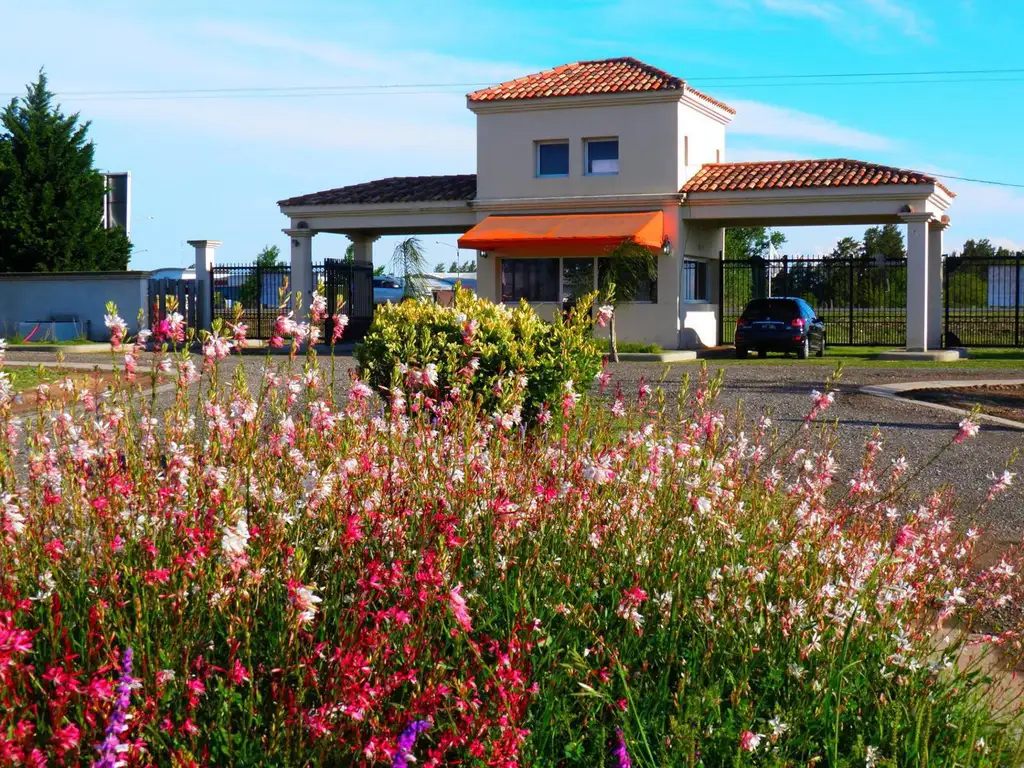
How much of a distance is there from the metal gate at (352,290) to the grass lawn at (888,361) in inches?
400

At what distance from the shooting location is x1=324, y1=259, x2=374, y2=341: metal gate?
32625 millimetres

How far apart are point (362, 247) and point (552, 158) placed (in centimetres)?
639

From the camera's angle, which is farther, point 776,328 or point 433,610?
point 776,328

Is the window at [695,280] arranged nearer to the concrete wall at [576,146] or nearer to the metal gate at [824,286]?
the metal gate at [824,286]

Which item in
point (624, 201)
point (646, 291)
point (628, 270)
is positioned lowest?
point (646, 291)

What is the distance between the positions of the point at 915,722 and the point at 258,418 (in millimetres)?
2255

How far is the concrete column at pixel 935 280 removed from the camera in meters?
30.0

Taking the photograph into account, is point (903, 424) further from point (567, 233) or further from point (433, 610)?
point (567, 233)

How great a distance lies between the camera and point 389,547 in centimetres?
392

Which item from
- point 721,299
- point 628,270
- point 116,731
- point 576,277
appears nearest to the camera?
point 116,731

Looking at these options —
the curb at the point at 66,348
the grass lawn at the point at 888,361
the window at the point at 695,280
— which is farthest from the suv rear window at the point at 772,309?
the curb at the point at 66,348

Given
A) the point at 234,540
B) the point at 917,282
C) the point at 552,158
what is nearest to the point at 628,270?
the point at 552,158

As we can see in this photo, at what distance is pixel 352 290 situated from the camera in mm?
33312

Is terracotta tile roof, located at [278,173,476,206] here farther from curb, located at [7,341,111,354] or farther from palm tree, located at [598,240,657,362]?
curb, located at [7,341,111,354]
